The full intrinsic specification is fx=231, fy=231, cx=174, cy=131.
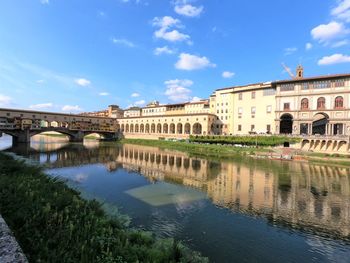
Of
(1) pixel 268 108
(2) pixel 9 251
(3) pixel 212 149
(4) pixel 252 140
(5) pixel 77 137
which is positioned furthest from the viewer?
(5) pixel 77 137

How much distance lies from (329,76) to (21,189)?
61.2 metres

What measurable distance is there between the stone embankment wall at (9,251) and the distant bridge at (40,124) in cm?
6100

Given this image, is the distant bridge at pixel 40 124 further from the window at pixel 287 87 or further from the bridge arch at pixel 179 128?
the window at pixel 287 87

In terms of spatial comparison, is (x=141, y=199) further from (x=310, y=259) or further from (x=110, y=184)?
(x=310, y=259)

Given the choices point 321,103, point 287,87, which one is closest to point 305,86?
point 287,87

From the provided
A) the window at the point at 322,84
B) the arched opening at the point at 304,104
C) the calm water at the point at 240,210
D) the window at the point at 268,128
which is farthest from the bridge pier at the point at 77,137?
the window at the point at 322,84

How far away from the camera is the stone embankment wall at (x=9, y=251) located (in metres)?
4.37

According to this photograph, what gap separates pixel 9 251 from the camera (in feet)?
15.1

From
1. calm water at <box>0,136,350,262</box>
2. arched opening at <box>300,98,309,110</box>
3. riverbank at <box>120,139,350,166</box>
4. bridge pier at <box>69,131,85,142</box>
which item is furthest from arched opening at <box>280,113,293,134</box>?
bridge pier at <box>69,131,85,142</box>

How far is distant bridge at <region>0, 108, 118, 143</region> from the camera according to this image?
58.7m

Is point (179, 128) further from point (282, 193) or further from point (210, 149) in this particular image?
point (282, 193)

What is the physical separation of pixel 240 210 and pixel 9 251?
526 inches

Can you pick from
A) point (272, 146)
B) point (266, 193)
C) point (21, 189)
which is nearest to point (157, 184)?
point (266, 193)

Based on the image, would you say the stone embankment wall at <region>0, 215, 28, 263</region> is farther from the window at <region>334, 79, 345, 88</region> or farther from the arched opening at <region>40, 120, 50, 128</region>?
the arched opening at <region>40, 120, 50, 128</region>
